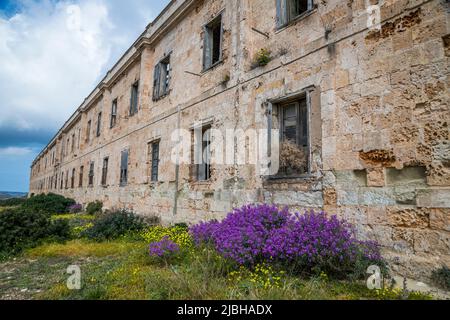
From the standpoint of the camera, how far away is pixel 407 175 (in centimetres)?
378

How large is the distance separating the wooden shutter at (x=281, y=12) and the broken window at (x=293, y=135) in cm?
172

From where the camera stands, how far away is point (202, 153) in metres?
7.86

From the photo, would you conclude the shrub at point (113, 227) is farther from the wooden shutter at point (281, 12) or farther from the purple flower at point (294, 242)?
the wooden shutter at point (281, 12)

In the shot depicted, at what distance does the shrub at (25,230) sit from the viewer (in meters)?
5.94

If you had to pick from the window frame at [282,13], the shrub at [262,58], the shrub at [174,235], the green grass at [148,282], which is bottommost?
the green grass at [148,282]

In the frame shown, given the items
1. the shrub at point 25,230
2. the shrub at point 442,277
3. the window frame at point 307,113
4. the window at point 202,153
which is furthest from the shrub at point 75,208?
the shrub at point 442,277

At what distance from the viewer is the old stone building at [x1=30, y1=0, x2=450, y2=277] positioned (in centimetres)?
363

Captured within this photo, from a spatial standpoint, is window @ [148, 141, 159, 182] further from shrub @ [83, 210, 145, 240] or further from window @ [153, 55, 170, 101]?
shrub @ [83, 210, 145, 240]

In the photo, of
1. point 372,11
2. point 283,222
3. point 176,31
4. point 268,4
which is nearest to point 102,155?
point 176,31

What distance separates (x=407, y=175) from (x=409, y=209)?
0.44 metres

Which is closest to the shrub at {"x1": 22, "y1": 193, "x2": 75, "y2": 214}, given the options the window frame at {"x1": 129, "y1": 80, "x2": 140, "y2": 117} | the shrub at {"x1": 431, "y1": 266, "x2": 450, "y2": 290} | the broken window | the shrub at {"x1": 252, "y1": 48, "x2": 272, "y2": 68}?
the window frame at {"x1": 129, "y1": 80, "x2": 140, "y2": 117}

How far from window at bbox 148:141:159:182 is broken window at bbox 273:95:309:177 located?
5.39 m

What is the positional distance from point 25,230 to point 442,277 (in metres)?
7.56
